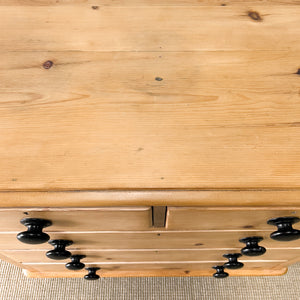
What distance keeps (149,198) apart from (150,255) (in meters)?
0.44

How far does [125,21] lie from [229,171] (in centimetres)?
36

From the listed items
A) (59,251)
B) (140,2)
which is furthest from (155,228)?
(140,2)

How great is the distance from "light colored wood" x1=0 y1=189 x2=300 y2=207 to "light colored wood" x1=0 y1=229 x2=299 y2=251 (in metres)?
0.18

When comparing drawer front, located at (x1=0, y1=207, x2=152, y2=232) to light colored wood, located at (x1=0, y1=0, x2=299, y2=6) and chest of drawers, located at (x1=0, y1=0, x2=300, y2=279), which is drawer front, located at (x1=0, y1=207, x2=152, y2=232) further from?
light colored wood, located at (x1=0, y1=0, x2=299, y2=6)

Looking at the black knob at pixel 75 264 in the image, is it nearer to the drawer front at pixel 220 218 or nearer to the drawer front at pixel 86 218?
the drawer front at pixel 86 218

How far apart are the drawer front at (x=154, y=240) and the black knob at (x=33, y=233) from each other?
11cm

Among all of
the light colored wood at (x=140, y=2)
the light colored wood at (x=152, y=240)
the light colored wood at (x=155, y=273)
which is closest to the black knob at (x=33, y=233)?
the light colored wood at (x=152, y=240)

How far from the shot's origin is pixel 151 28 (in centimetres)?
54

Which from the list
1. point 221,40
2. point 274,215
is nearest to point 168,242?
point 274,215

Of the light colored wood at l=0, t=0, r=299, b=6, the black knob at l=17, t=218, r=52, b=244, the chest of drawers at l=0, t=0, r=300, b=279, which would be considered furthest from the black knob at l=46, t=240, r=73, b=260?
the light colored wood at l=0, t=0, r=299, b=6

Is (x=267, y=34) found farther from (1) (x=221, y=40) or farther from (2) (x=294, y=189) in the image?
(2) (x=294, y=189)

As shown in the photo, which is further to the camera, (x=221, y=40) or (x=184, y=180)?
(x=221, y=40)

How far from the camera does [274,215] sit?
0.44 meters

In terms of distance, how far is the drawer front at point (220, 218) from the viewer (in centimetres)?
41
